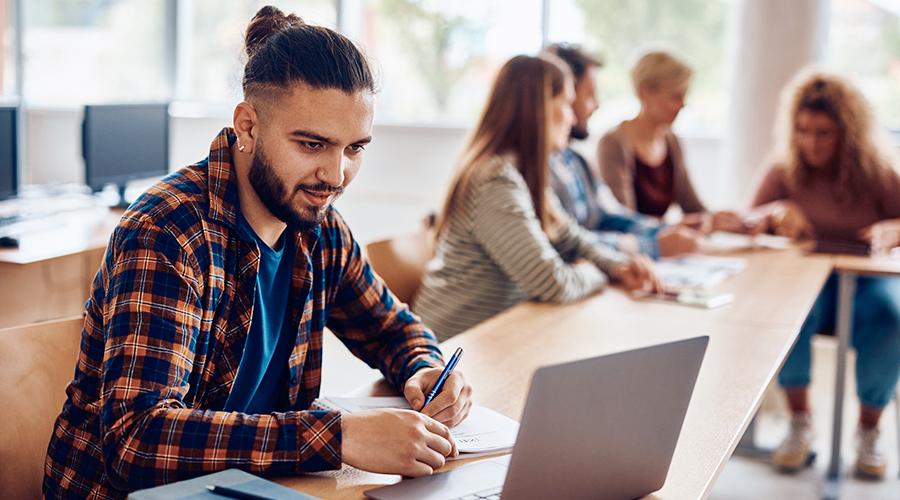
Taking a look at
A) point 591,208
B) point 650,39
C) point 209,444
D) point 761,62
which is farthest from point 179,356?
point 650,39

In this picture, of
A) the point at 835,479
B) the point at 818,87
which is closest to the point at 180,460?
the point at 835,479

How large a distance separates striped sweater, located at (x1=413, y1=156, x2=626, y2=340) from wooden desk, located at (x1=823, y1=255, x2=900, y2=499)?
2.63ft

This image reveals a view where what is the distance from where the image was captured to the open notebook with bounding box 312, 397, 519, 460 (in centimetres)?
130

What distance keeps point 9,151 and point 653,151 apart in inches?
89.8

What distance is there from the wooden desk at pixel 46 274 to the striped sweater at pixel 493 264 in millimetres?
990

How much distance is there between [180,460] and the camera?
1.09 m

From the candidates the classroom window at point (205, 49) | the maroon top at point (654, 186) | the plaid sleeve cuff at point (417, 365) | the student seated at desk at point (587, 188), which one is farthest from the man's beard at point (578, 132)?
the classroom window at point (205, 49)

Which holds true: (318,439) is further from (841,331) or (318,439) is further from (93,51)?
(93,51)

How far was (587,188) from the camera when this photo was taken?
3373 mm

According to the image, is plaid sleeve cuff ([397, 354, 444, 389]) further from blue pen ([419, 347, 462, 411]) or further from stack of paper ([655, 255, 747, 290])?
stack of paper ([655, 255, 747, 290])

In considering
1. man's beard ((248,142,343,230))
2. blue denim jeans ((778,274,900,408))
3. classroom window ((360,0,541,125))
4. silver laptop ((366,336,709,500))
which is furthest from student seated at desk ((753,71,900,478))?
man's beard ((248,142,343,230))

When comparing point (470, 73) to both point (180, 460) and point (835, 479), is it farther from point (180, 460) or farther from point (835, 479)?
point (180, 460)

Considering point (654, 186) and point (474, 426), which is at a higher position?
point (654, 186)

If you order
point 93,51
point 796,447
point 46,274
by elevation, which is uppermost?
point 93,51
